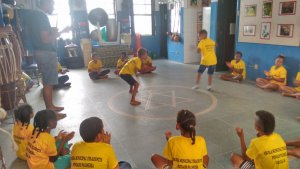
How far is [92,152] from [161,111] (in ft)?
8.15

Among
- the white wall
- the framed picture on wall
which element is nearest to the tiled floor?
the framed picture on wall

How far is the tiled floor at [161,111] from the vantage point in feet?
9.51

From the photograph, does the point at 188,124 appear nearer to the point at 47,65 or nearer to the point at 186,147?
the point at 186,147

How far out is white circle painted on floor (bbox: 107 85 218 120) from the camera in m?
4.05

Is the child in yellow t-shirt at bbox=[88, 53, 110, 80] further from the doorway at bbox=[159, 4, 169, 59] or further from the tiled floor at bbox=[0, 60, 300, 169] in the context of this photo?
the doorway at bbox=[159, 4, 169, 59]

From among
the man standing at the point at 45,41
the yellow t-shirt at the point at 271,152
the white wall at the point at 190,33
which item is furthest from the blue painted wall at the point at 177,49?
the yellow t-shirt at the point at 271,152

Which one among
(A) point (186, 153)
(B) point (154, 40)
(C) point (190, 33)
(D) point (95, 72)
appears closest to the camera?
(A) point (186, 153)

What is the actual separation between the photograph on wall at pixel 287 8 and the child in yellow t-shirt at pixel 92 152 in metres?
4.93

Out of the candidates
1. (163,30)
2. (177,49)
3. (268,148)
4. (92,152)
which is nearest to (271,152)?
(268,148)

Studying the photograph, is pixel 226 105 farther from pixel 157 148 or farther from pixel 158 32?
pixel 158 32

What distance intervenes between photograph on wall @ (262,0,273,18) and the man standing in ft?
14.4

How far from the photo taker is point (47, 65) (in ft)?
12.3

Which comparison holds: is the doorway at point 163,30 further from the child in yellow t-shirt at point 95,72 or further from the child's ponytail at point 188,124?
the child's ponytail at point 188,124

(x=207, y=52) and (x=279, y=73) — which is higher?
(x=207, y=52)
